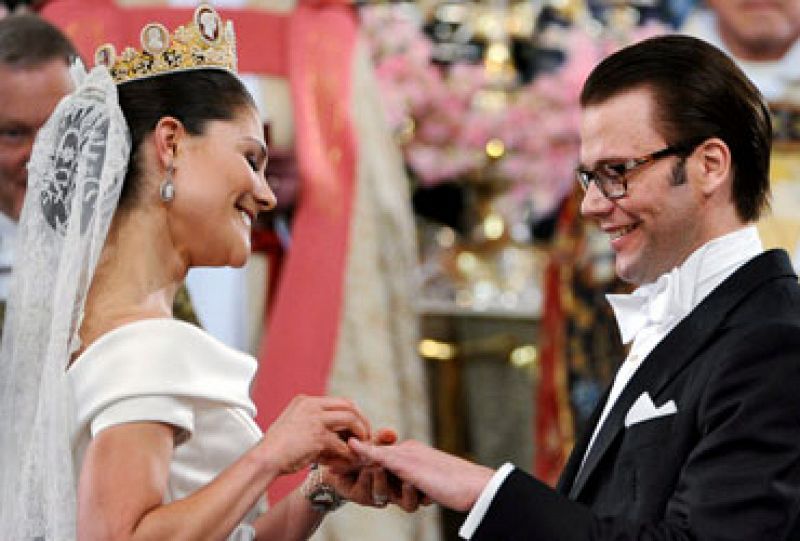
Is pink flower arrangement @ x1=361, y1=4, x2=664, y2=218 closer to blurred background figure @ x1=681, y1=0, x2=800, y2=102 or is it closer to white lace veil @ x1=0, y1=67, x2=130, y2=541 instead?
blurred background figure @ x1=681, y1=0, x2=800, y2=102

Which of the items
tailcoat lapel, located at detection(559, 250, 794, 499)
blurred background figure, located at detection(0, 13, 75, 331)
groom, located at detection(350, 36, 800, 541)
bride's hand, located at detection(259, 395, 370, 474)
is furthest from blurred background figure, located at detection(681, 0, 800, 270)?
bride's hand, located at detection(259, 395, 370, 474)

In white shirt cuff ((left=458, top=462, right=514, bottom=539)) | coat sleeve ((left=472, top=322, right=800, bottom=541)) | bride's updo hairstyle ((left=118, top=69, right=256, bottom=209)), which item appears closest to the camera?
coat sleeve ((left=472, top=322, right=800, bottom=541))

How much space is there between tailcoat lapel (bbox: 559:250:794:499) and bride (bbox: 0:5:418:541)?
29 cm

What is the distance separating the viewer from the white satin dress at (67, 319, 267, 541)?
2.50 metres

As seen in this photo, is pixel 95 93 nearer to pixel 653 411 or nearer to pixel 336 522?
pixel 653 411

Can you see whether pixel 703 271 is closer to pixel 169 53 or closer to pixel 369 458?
pixel 369 458

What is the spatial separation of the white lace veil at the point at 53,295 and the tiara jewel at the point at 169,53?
0.11 ft

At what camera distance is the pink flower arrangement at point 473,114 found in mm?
5883

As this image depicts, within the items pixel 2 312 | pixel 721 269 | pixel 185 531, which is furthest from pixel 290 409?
pixel 2 312

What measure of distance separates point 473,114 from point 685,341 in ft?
11.6

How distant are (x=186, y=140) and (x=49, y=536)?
57 centimetres

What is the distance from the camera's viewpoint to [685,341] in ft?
8.32

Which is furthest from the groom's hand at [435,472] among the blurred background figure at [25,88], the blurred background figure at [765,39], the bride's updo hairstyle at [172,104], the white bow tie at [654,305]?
the blurred background figure at [765,39]

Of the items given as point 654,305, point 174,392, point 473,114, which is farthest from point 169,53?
point 473,114
